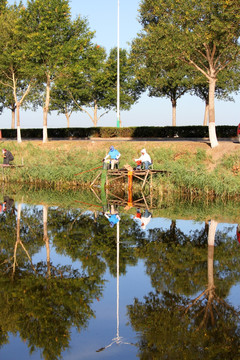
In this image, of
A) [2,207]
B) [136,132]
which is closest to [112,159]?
[2,207]

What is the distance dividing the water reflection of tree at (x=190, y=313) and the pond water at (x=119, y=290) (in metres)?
0.02

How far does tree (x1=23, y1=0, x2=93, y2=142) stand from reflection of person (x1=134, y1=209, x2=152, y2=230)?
1930 cm

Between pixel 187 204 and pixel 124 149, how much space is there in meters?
10.5

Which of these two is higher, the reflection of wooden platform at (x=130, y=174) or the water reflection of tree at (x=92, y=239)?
the reflection of wooden platform at (x=130, y=174)

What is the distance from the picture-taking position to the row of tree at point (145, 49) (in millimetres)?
28938

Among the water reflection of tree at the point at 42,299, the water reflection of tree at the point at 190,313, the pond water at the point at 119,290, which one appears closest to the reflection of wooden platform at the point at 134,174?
the pond water at the point at 119,290

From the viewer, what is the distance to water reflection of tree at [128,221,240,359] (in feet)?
25.8

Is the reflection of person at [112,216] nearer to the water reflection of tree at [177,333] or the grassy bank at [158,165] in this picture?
the grassy bank at [158,165]

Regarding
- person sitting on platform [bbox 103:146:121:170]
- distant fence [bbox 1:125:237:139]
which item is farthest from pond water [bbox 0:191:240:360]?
distant fence [bbox 1:125:237:139]

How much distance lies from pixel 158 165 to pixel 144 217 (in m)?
8.32

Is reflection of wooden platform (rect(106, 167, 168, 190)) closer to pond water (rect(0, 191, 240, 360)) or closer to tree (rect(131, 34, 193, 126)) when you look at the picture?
tree (rect(131, 34, 193, 126))

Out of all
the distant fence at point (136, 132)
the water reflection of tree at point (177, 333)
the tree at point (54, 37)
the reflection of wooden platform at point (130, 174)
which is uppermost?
the tree at point (54, 37)

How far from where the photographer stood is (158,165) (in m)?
27.3

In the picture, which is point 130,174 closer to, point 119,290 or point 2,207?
point 2,207
